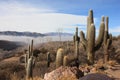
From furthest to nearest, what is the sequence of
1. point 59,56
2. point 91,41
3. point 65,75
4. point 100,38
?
point 100,38 < point 91,41 < point 59,56 < point 65,75

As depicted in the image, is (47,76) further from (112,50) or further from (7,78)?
(112,50)

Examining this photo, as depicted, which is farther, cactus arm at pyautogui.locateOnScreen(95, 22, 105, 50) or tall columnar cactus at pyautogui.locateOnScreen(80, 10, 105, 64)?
cactus arm at pyautogui.locateOnScreen(95, 22, 105, 50)

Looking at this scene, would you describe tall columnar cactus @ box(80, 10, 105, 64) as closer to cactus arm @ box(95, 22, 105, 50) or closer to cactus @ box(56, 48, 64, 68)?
cactus arm @ box(95, 22, 105, 50)

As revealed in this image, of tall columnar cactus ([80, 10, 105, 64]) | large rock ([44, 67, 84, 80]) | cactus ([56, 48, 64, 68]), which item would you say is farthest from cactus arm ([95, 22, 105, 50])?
large rock ([44, 67, 84, 80])

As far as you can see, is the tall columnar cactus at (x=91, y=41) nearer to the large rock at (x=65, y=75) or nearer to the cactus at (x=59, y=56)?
the cactus at (x=59, y=56)

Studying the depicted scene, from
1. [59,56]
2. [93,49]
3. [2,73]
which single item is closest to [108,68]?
[93,49]

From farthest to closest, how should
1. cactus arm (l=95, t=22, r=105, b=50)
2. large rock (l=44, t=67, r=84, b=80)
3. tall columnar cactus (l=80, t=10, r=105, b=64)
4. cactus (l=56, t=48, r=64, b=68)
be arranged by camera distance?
cactus arm (l=95, t=22, r=105, b=50), tall columnar cactus (l=80, t=10, r=105, b=64), cactus (l=56, t=48, r=64, b=68), large rock (l=44, t=67, r=84, b=80)

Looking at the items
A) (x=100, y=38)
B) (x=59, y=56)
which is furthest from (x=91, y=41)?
(x=59, y=56)

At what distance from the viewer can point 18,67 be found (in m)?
36.1

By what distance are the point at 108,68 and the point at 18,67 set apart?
15.2 metres

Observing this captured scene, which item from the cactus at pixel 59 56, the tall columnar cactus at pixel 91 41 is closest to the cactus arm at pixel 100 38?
the tall columnar cactus at pixel 91 41

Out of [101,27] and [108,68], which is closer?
[108,68]

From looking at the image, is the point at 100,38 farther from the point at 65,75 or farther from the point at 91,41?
the point at 65,75

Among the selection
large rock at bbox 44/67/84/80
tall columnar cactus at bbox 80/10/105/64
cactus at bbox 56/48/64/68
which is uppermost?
tall columnar cactus at bbox 80/10/105/64
